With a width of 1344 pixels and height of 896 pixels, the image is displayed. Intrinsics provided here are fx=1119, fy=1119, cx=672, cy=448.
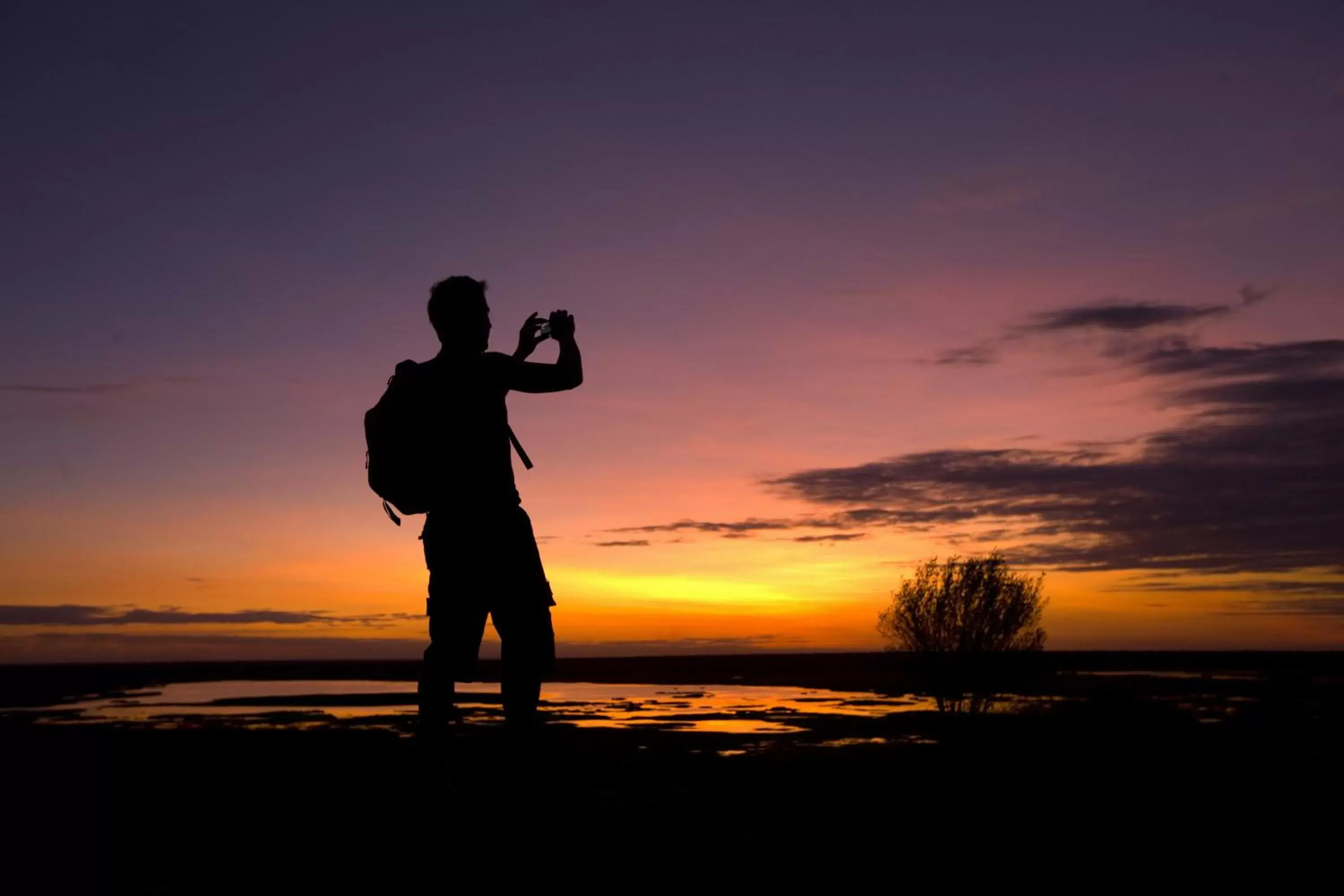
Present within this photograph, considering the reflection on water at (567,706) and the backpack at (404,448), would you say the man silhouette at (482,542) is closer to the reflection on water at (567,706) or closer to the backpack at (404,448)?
the backpack at (404,448)

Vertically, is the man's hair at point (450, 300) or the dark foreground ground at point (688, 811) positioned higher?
the man's hair at point (450, 300)

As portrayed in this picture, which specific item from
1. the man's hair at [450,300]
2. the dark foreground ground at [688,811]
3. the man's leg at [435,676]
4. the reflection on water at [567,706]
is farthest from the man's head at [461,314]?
the reflection on water at [567,706]

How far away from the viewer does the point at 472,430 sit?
18.6 feet

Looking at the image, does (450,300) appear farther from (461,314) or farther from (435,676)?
(435,676)

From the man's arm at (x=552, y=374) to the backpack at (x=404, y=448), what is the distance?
0.47 meters

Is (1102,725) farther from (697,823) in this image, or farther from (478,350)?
(478,350)

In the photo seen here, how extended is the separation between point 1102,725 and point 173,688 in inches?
2045

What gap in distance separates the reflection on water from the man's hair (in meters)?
13.9

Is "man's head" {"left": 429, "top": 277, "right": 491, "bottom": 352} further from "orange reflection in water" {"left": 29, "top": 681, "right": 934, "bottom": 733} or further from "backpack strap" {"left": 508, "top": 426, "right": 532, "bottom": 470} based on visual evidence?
"orange reflection in water" {"left": 29, "top": 681, "right": 934, "bottom": 733}

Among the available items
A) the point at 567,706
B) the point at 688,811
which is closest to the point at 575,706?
the point at 567,706

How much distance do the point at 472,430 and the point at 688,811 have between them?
291cm

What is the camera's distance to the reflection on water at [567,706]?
22922mm

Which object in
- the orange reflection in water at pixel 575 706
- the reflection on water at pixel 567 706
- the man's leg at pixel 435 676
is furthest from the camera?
the orange reflection in water at pixel 575 706

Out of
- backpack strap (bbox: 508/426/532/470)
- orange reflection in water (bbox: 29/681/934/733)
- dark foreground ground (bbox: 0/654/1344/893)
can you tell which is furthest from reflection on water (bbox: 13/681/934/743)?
backpack strap (bbox: 508/426/532/470)
